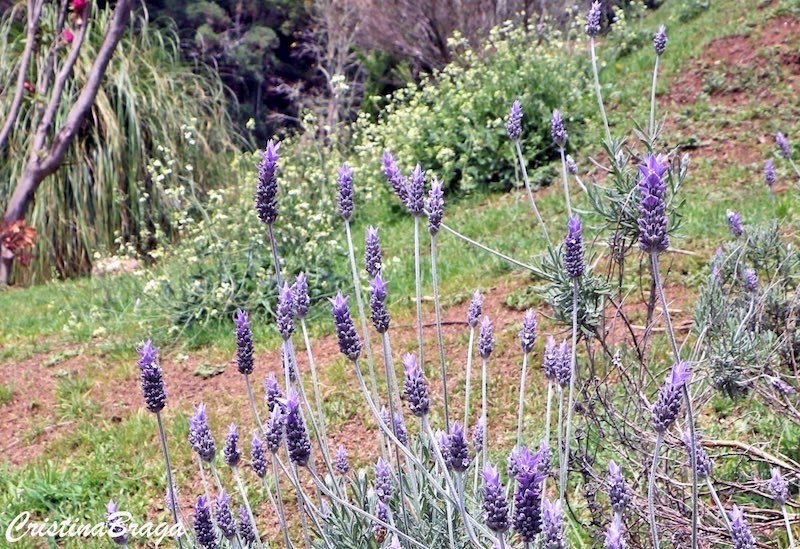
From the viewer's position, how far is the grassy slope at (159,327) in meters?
3.01

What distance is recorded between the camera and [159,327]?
4.68 m

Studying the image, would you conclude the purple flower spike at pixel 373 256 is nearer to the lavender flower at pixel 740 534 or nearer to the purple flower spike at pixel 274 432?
the purple flower spike at pixel 274 432

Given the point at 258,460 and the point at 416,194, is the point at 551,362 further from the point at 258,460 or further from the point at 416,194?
the point at 258,460

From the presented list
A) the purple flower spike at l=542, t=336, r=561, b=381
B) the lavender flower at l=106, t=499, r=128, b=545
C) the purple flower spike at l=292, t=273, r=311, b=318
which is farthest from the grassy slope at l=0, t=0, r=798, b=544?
the lavender flower at l=106, t=499, r=128, b=545

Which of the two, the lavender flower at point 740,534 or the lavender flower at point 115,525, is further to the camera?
the lavender flower at point 115,525

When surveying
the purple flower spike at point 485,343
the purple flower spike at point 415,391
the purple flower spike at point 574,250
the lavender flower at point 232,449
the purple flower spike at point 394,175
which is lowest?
the lavender flower at point 232,449

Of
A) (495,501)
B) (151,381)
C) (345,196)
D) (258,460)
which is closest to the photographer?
(495,501)

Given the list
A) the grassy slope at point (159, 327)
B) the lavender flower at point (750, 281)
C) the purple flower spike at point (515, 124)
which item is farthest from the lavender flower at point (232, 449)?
the lavender flower at point (750, 281)

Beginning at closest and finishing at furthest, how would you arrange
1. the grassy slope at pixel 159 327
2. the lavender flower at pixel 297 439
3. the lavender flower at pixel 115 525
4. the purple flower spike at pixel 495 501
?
the purple flower spike at pixel 495 501 < the lavender flower at pixel 297 439 < the lavender flower at pixel 115 525 < the grassy slope at pixel 159 327

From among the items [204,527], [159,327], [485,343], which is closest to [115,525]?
[204,527]

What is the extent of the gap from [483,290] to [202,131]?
6702 millimetres

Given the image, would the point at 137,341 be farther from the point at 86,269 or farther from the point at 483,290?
the point at 86,269

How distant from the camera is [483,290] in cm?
434

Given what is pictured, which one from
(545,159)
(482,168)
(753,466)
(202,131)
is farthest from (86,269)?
(753,466)
